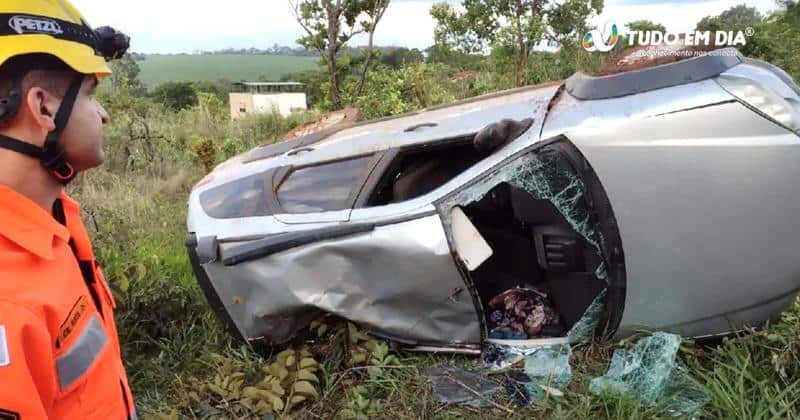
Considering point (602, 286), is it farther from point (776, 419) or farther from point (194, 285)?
point (194, 285)

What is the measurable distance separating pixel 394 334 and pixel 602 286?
2.90 feet

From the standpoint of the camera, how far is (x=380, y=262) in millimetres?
2475

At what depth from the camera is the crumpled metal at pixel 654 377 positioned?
230cm

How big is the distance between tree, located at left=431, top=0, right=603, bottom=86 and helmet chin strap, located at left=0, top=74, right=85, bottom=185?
842cm

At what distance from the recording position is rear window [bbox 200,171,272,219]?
277cm

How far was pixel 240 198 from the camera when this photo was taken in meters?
2.85

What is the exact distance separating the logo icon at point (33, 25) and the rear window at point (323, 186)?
1.42m

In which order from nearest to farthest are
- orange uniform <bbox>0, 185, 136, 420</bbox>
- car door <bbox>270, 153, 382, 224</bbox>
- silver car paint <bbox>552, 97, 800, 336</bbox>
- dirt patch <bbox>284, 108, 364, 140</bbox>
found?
1. orange uniform <bbox>0, 185, 136, 420</bbox>
2. silver car paint <bbox>552, 97, 800, 336</bbox>
3. car door <bbox>270, 153, 382, 224</bbox>
4. dirt patch <bbox>284, 108, 364, 140</bbox>

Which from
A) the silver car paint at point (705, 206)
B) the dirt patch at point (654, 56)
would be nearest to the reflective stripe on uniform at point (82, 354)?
the silver car paint at point (705, 206)

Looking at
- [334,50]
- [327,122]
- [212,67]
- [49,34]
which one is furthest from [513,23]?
[212,67]

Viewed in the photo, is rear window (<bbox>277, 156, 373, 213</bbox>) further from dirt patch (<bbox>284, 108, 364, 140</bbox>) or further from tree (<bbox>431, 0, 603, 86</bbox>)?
tree (<bbox>431, 0, 603, 86</bbox>)

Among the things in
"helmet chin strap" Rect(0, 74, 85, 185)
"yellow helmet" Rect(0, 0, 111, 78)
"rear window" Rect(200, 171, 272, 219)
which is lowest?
"rear window" Rect(200, 171, 272, 219)

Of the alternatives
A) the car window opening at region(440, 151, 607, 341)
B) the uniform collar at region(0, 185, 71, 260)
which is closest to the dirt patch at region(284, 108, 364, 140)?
the car window opening at region(440, 151, 607, 341)

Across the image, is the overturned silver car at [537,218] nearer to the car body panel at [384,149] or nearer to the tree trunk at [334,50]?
the car body panel at [384,149]
